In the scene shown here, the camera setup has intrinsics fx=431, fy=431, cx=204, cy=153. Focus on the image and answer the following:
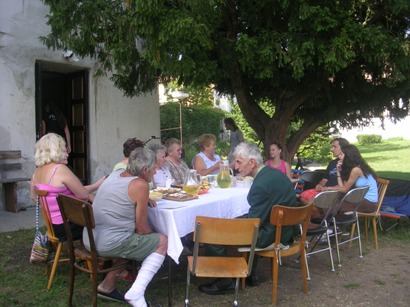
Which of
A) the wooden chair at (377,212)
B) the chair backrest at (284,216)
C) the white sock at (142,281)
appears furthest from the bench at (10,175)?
the wooden chair at (377,212)

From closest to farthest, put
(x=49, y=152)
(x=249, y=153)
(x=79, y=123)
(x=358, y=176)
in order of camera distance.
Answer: (x=249, y=153), (x=49, y=152), (x=358, y=176), (x=79, y=123)

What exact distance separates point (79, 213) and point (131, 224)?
1.22 ft

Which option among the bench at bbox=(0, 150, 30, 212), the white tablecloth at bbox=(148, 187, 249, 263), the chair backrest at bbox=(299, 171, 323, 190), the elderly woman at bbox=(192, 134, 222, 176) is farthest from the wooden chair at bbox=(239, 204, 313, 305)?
the bench at bbox=(0, 150, 30, 212)

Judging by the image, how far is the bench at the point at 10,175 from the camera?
705 cm

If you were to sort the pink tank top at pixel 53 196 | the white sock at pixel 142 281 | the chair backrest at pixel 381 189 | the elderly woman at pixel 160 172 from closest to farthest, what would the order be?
the white sock at pixel 142 281
the pink tank top at pixel 53 196
the elderly woman at pixel 160 172
the chair backrest at pixel 381 189

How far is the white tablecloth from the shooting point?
325 centimetres

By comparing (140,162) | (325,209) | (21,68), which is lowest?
(325,209)

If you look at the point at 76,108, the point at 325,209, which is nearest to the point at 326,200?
the point at 325,209

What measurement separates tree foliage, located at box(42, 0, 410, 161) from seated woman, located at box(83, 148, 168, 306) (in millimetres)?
2210

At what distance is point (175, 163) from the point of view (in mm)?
5020

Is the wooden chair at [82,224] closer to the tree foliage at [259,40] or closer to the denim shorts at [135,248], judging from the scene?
the denim shorts at [135,248]

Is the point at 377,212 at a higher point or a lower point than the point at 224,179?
lower

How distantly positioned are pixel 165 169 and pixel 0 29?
14.4 feet

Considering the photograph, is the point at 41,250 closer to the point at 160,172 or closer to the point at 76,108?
the point at 160,172
